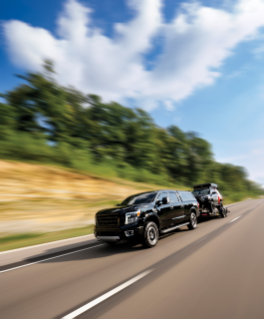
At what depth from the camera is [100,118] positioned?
141ft

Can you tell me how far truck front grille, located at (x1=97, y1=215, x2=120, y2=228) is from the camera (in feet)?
25.4

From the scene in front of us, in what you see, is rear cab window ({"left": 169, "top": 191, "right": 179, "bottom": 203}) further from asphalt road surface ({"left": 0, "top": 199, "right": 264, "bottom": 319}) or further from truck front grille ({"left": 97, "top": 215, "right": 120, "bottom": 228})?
truck front grille ({"left": 97, "top": 215, "right": 120, "bottom": 228})

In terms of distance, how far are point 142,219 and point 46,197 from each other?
12.6m

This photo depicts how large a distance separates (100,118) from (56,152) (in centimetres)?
1561

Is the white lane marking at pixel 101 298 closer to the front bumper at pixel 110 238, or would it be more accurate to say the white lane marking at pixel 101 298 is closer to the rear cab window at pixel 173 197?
the front bumper at pixel 110 238

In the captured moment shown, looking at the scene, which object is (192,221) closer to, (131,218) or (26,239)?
(131,218)

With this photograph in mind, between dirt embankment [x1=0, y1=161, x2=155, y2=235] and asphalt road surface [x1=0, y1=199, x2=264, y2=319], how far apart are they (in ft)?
22.5

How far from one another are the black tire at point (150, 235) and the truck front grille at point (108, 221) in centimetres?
90

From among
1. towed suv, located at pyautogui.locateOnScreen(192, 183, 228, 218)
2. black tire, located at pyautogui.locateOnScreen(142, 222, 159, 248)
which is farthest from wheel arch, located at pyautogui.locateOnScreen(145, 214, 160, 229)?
towed suv, located at pyautogui.locateOnScreen(192, 183, 228, 218)

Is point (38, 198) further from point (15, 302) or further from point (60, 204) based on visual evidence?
point (15, 302)

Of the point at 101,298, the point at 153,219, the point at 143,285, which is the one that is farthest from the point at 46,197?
the point at 101,298

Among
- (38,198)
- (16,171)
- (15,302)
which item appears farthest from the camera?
(16,171)

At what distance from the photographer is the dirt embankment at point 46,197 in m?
13.5

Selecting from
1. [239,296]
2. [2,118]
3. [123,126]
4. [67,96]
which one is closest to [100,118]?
[123,126]
